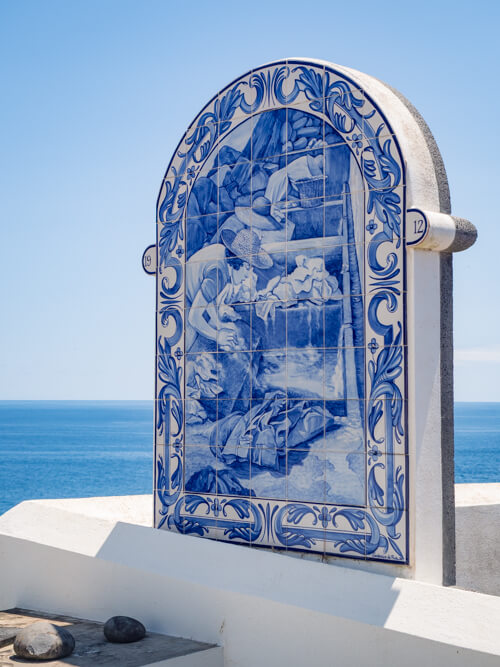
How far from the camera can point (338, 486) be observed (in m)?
5.02

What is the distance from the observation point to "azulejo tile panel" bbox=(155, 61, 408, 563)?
16.1 feet

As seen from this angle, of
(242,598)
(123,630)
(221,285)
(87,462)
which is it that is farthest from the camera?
(87,462)

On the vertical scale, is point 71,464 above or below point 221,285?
below

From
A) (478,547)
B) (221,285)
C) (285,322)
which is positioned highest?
(221,285)

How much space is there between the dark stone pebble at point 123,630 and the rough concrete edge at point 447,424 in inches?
71.0

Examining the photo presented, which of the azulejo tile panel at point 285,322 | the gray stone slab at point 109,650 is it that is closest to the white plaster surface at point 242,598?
the gray stone slab at point 109,650

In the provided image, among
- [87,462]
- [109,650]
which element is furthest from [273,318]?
[87,462]

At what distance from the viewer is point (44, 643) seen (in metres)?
4.89

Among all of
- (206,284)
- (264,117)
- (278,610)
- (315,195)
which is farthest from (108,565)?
(264,117)

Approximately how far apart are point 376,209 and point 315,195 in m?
0.45

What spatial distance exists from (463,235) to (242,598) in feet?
7.83

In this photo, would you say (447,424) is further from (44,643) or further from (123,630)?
(44,643)

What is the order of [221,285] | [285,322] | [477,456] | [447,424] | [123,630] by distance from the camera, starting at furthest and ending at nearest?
[477,456] < [221,285] < [285,322] < [123,630] < [447,424]

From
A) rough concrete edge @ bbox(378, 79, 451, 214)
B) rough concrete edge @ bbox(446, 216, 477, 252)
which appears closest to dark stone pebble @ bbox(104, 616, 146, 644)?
rough concrete edge @ bbox(446, 216, 477, 252)
